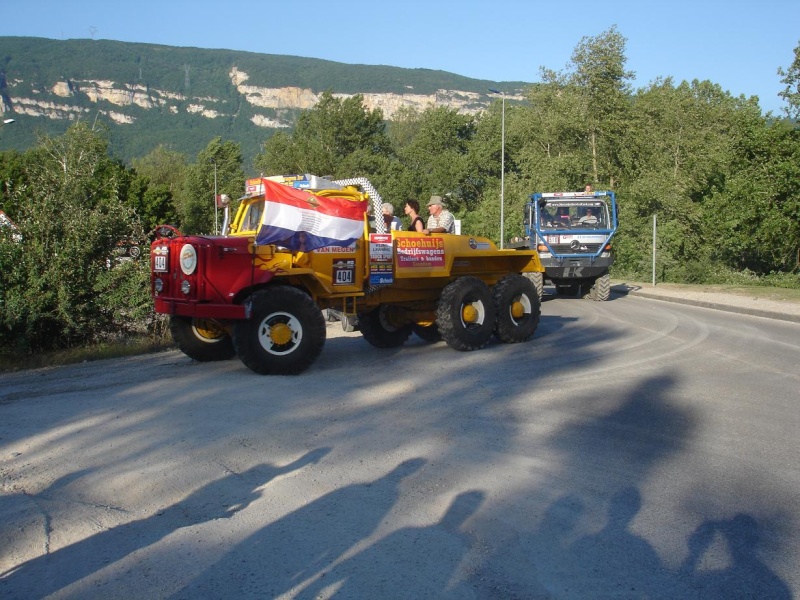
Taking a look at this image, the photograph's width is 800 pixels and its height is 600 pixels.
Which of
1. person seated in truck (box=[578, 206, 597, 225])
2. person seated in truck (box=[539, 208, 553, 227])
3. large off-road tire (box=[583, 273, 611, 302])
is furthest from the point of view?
large off-road tire (box=[583, 273, 611, 302])

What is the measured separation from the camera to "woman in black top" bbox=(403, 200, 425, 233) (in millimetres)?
11898

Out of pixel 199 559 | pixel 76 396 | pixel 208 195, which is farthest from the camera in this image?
pixel 208 195

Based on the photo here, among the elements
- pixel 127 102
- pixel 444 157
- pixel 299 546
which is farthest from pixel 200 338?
pixel 127 102

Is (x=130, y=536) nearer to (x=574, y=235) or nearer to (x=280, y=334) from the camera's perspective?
(x=280, y=334)

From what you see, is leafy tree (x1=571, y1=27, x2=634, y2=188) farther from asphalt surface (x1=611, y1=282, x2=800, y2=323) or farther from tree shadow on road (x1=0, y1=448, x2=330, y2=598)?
tree shadow on road (x1=0, y1=448, x2=330, y2=598)

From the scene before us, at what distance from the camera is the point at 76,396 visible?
8.59 m

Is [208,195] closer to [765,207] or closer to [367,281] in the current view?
[765,207]

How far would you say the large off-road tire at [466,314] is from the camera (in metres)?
11.4

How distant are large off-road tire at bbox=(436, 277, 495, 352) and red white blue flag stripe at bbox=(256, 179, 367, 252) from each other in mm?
1769

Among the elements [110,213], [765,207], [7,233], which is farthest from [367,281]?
[765,207]

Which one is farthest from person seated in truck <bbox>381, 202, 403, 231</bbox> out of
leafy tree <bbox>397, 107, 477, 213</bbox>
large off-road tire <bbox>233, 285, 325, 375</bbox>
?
leafy tree <bbox>397, 107, 477, 213</bbox>

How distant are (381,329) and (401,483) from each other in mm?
6518

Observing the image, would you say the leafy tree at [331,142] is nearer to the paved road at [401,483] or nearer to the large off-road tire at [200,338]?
the large off-road tire at [200,338]

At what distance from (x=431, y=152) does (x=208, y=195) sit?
20.9 metres
